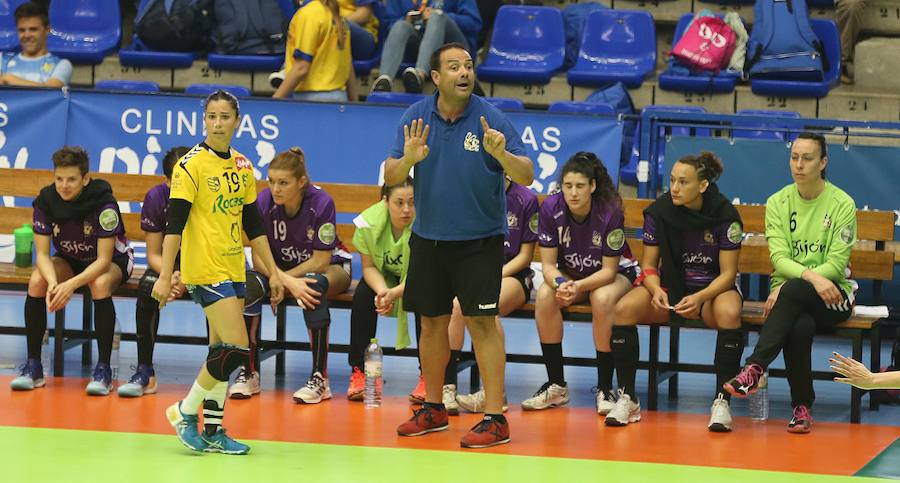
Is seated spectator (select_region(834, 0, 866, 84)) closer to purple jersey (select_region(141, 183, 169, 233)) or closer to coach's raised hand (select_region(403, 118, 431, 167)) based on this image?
purple jersey (select_region(141, 183, 169, 233))

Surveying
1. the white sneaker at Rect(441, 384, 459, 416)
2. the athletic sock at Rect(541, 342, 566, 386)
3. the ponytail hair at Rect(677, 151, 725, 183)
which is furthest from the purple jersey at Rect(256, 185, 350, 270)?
the ponytail hair at Rect(677, 151, 725, 183)

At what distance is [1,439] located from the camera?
6113 mm

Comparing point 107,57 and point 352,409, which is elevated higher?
point 107,57

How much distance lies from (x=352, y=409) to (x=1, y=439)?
1.90 metres

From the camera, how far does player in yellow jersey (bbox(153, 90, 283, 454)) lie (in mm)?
5918

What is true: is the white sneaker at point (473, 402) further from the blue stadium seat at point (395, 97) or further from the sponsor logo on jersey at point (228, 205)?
the blue stadium seat at point (395, 97)

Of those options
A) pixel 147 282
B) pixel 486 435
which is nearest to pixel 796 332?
pixel 486 435

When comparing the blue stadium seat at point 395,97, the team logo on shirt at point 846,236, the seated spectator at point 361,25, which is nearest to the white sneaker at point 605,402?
the team logo on shirt at point 846,236

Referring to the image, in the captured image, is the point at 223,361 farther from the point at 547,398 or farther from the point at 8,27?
the point at 8,27

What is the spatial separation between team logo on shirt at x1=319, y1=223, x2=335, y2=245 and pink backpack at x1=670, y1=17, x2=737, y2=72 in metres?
5.87

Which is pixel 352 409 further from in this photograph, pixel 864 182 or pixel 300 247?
pixel 864 182

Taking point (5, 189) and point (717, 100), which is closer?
point (5, 189)

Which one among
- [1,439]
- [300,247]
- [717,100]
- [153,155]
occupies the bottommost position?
[1,439]

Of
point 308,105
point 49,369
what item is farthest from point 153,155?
point 49,369
